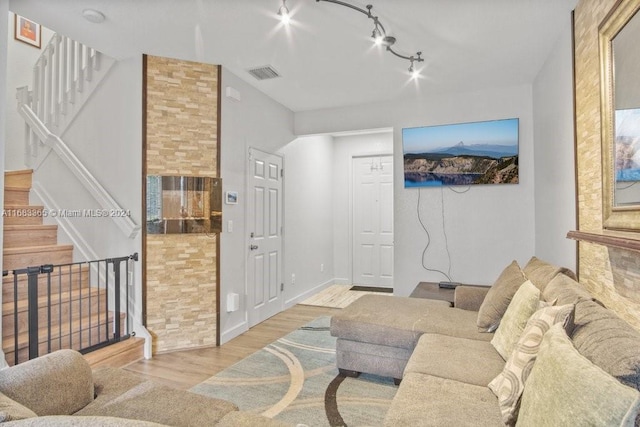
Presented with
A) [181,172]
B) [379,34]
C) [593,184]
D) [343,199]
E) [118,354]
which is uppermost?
[379,34]

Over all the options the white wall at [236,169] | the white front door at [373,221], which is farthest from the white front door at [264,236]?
the white front door at [373,221]

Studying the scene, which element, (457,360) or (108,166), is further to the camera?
(108,166)

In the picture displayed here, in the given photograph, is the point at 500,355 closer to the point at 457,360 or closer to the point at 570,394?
the point at 457,360

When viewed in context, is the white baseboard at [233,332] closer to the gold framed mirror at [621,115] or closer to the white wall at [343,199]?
the white wall at [343,199]

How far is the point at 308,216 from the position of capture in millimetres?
5531

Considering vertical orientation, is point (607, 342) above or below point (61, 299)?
above

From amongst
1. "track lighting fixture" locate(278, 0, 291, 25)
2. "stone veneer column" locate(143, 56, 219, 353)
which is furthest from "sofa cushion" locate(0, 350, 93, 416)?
"track lighting fixture" locate(278, 0, 291, 25)

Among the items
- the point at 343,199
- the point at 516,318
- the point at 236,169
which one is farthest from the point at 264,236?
the point at 516,318

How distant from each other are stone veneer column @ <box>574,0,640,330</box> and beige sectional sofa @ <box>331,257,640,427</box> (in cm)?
19

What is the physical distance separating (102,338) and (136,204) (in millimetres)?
1244

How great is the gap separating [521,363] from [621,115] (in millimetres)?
1315

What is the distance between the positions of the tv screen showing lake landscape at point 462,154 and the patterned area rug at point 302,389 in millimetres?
2342

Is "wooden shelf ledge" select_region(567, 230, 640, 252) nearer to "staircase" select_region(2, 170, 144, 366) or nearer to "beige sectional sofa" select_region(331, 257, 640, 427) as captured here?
"beige sectional sofa" select_region(331, 257, 640, 427)

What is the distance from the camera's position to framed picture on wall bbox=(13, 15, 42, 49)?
4.41m
